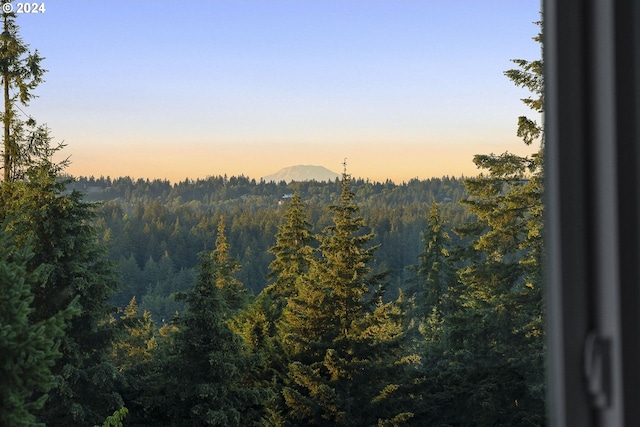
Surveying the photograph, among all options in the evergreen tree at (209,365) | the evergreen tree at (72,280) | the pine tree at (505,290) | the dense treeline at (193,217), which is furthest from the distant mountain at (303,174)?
the evergreen tree at (72,280)

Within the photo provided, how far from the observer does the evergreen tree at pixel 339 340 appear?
3584 mm

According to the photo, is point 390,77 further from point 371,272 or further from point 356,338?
point 356,338

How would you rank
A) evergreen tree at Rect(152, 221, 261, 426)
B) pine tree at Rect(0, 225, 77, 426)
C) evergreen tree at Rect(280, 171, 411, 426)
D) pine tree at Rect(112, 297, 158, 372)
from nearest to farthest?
pine tree at Rect(0, 225, 77, 426), pine tree at Rect(112, 297, 158, 372), evergreen tree at Rect(152, 221, 261, 426), evergreen tree at Rect(280, 171, 411, 426)

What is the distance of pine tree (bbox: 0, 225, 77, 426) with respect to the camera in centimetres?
185

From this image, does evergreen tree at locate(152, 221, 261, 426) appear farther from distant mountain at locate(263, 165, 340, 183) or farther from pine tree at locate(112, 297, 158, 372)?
distant mountain at locate(263, 165, 340, 183)

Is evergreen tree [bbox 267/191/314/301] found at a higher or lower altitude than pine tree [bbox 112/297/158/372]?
higher

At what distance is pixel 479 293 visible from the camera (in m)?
2.90

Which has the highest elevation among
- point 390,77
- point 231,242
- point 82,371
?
point 390,77

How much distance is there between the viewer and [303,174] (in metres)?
3.05

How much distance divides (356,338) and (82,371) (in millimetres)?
1596

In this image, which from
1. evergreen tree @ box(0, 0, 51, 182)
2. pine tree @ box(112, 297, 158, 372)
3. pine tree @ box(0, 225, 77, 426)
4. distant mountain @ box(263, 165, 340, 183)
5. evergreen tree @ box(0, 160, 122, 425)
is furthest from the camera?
distant mountain @ box(263, 165, 340, 183)

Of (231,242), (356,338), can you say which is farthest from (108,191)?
(356,338)

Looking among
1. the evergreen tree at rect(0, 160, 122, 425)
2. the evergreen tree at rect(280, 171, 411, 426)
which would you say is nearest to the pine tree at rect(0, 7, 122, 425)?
the evergreen tree at rect(0, 160, 122, 425)

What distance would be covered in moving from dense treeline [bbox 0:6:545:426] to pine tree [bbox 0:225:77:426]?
0.02 metres
